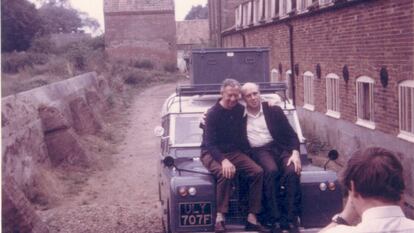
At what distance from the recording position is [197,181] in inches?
267

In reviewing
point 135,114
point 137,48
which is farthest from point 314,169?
point 137,48

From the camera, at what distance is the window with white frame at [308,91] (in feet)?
58.6

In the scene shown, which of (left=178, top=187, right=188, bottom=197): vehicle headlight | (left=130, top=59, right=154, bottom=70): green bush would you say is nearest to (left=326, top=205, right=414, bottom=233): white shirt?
(left=178, top=187, right=188, bottom=197): vehicle headlight

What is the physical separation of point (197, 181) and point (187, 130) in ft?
5.31

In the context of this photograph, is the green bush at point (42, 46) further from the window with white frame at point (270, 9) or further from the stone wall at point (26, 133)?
the stone wall at point (26, 133)

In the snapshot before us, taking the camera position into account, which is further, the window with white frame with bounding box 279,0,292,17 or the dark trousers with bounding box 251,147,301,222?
the window with white frame with bounding box 279,0,292,17

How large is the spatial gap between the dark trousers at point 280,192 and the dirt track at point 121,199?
120 inches

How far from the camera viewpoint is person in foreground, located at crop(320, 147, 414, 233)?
2598 mm

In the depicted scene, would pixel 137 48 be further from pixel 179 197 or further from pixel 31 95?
pixel 179 197

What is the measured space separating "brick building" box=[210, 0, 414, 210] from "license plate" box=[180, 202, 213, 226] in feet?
15.9

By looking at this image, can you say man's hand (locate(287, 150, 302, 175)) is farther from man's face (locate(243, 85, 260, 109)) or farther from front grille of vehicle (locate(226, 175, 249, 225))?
man's face (locate(243, 85, 260, 109))

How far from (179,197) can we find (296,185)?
1.19 metres

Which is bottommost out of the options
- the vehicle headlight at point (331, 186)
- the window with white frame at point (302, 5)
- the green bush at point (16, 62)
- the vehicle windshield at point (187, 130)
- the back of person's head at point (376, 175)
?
the vehicle headlight at point (331, 186)

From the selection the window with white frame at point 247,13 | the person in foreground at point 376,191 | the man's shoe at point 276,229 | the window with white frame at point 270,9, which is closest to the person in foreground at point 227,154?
the man's shoe at point 276,229
